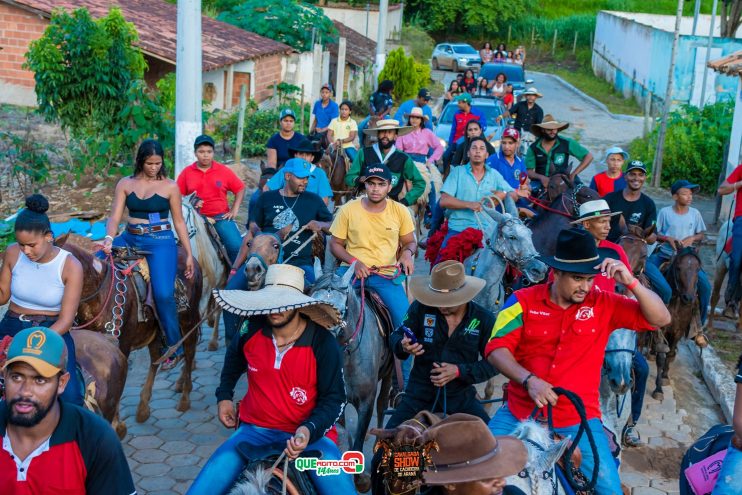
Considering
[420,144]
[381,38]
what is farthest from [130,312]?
[381,38]

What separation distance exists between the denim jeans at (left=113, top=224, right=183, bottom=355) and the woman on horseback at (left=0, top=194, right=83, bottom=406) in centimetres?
208

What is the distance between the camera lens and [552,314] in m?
5.14

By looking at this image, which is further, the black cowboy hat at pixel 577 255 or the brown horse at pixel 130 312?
the brown horse at pixel 130 312

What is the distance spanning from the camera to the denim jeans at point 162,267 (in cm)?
833

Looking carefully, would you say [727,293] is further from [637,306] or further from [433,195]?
[637,306]

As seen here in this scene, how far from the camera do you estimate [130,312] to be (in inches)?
316

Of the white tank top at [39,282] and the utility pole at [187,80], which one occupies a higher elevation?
the utility pole at [187,80]

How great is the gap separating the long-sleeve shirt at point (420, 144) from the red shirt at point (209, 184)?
20.7ft

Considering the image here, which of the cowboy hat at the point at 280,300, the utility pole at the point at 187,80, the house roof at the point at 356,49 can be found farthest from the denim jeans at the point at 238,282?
the house roof at the point at 356,49

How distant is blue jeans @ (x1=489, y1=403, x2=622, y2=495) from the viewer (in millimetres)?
4969

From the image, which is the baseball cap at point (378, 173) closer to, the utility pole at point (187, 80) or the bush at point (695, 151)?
the utility pole at point (187, 80)

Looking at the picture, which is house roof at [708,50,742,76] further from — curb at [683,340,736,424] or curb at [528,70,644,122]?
curb at [528,70,644,122]

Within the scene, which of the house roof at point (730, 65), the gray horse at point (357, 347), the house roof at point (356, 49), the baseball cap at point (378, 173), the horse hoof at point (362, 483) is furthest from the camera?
the house roof at point (356, 49)

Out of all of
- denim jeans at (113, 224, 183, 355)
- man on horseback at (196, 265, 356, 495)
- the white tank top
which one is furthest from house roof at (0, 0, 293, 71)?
man on horseback at (196, 265, 356, 495)
